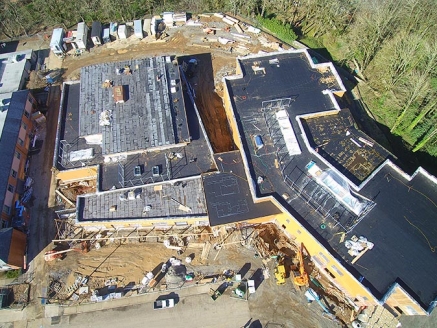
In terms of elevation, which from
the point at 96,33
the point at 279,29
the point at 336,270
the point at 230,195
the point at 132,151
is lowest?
the point at 336,270

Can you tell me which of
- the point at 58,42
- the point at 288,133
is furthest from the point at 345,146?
the point at 58,42

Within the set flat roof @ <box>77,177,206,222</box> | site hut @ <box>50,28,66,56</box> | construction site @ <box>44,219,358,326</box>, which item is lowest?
construction site @ <box>44,219,358,326</box>

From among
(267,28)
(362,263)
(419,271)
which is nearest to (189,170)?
(362,263)

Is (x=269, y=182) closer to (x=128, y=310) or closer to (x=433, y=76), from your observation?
(x=128, y=310)

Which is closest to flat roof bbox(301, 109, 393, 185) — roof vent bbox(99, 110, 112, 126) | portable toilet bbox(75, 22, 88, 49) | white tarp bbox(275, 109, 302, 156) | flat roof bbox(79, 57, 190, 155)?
white tarp bbox(275, 109, 302, 156)

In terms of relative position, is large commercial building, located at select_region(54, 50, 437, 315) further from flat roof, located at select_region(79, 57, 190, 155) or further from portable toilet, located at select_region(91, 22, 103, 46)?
portable toilet, located at select_region(91, 22, 103, 46)

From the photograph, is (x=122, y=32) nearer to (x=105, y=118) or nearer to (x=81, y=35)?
(x=81, y=35)
